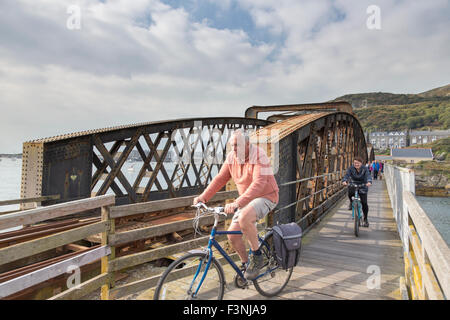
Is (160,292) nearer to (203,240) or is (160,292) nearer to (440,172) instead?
(203,240)

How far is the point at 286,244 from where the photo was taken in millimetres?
3432

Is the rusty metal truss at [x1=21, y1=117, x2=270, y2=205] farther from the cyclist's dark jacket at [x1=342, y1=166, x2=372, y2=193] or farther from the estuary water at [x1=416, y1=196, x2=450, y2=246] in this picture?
the estuary water at [x1=416, y1=196, x2=450, y2=246]

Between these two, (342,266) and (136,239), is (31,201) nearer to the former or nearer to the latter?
(136,239)

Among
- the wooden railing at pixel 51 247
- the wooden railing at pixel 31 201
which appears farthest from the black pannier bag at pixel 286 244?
the wooden railing at pixel 31 201

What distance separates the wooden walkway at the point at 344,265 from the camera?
372cm

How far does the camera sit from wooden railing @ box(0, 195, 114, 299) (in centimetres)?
229

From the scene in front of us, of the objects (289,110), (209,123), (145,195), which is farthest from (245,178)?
(289,110)

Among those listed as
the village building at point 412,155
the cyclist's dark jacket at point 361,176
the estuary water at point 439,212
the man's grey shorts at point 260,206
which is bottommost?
the estuary water at point 439,212

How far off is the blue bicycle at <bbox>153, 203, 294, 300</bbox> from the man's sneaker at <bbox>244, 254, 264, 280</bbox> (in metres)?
0.09

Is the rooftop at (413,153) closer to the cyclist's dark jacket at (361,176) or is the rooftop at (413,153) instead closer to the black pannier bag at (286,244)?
the cyclist's dark jacket at (361,176)

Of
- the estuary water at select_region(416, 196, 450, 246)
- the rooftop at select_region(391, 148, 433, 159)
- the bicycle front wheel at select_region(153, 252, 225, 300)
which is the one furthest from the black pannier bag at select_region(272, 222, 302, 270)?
the rooftop at select_region(391, 148, 433, 159)

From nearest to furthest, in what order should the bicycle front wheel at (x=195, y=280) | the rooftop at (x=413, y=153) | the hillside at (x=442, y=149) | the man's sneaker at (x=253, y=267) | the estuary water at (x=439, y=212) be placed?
the bicycle front wheel at (x=195, y=280)
the man's sneaker at (x=253, y=267)
the estuary water at (x=439, y=212)
the rooftop at (x=413, y=153)
the hillside at (x=442, y=149)

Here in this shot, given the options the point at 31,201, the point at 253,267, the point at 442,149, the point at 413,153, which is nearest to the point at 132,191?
the point at 31,201

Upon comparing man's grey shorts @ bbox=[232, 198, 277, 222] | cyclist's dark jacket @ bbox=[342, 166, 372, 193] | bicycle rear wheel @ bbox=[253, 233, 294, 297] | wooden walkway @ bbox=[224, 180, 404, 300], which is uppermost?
cyclist's dark jacket @ bbox=[342, 166, 372, 193]
